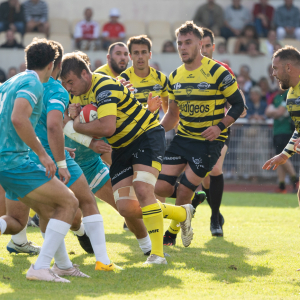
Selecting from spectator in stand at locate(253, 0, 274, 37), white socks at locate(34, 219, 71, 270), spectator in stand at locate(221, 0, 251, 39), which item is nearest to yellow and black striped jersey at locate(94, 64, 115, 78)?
white socks at locate(34, 219, 71, 270)

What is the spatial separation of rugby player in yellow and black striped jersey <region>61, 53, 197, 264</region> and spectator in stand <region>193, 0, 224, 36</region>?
13.3 metres

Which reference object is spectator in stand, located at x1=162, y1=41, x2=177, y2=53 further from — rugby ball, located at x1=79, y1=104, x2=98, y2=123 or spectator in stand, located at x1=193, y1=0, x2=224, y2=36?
rugby ball, located at x1=79, y1=104, x2=98, y2=123

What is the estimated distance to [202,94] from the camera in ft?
19.9

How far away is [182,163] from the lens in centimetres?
621

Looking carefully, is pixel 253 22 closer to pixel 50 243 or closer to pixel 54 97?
pixel 54 97

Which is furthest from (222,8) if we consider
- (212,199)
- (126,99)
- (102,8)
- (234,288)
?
(234,288)

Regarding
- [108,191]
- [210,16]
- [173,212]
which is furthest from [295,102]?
[210,16]

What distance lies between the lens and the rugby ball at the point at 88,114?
16.2ft

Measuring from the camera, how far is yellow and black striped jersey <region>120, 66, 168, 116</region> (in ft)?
23.2

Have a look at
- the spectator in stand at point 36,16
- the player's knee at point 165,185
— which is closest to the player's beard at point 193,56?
the player's knee at point 165,185

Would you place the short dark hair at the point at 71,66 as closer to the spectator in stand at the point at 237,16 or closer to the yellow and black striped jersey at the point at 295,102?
the yellow and black striped jersey at the point at 295,102

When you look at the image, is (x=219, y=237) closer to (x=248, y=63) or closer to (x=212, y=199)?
(x=212, y=199)

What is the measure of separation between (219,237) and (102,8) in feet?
48.2

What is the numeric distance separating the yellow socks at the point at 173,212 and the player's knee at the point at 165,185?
1.82 ft
